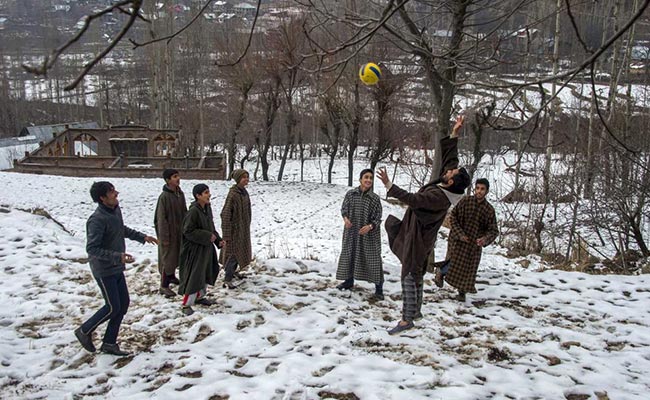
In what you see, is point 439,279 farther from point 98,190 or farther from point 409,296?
point 98,190

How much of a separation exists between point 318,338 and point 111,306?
2.06m

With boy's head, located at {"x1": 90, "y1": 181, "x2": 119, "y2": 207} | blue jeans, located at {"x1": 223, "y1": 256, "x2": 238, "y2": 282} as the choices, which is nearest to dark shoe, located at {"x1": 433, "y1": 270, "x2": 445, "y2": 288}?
blue jeans, located at {"x1": 223, "y1": 256, "x2": 238, "y2": 282}

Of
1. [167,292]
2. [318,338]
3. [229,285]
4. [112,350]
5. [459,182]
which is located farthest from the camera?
[229,285]

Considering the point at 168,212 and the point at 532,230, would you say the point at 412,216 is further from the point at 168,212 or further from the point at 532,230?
the point at 532,230

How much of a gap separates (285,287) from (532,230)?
32.6 feet

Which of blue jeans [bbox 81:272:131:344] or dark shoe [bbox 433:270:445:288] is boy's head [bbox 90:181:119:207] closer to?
blue jeans [bbox 81:272:131:344]

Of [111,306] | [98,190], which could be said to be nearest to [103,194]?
[98,190]

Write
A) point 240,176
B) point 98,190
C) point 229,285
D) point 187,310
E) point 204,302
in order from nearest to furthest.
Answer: point 98,190, point 187,310, point 204,302, point 240,176, point 229,285

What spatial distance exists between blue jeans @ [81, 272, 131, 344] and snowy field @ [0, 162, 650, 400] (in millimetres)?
257

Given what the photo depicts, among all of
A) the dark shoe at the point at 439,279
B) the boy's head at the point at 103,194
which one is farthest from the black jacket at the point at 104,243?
the dark shoe at the point at 439,279

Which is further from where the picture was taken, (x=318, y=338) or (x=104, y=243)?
(x=318, y=338)

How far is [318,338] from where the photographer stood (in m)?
4.95

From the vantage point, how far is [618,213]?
10.4 m

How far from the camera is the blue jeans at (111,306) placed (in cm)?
445
